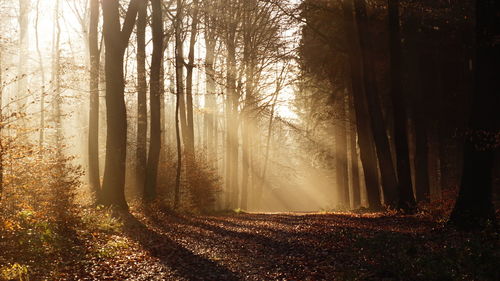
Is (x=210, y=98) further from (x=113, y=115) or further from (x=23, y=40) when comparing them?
(x=113, y=115)

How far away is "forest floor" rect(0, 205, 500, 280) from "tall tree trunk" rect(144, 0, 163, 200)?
5750 millimetres

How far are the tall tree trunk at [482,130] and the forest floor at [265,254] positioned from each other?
73 cm

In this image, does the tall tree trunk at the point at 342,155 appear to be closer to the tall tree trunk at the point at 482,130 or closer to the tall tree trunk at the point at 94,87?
the tall tree trunk at the point at 94,87

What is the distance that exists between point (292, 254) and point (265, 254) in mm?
626

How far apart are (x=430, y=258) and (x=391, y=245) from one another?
5.58 feet

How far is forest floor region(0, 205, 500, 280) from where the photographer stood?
7.02 meters

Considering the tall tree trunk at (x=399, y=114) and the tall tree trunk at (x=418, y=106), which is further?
the tall tree trunk at (x=418, y=106)

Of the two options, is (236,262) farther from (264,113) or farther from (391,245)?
(264,113)

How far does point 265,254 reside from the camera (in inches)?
381

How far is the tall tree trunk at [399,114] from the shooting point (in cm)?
1552

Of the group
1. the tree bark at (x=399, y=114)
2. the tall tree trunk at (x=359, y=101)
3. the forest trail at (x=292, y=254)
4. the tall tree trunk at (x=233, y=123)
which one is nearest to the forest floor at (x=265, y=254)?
the forest trail at (x=292, y=254)

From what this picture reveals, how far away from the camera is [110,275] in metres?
7.95

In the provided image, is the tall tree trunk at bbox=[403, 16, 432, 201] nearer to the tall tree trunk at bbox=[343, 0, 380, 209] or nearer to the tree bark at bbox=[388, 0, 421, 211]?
the tall tree trunk at bbox=[343, 0, 380, 209]

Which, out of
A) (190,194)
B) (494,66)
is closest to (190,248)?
(494,66)
